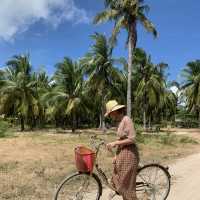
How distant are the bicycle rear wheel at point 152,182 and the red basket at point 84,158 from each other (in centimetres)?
96

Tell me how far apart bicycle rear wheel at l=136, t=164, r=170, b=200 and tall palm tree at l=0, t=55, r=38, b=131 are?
38223mm

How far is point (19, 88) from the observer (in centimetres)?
4475

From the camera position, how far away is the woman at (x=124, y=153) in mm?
5844

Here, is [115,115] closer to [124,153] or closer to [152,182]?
[124,153]

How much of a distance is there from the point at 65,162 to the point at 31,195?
5.19 m

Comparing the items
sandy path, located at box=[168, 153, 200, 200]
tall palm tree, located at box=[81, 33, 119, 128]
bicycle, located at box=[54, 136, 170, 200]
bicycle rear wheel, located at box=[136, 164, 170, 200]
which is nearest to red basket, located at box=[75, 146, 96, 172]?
bicycle, located at box=[54, 136, 170, 200]

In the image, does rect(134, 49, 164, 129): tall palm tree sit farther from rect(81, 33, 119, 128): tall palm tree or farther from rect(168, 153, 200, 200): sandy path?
rect(168, 153, 200, 200): sandy path

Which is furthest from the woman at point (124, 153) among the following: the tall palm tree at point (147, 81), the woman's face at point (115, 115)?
the tall palm tree at point (147, 81)

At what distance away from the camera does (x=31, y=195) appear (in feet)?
26.6

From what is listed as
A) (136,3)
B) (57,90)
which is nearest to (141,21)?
(136,3)

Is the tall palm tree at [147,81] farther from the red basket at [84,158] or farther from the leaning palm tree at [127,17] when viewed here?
the red basket at [84,158]

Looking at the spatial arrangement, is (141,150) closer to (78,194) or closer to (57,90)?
(78,194)

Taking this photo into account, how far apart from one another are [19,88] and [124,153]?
1570 inches

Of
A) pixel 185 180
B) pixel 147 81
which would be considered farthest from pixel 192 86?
pixel 185 180
